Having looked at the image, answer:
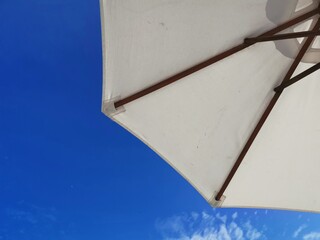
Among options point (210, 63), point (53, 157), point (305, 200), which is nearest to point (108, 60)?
point (210, 63)

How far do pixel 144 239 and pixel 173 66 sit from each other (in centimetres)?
903

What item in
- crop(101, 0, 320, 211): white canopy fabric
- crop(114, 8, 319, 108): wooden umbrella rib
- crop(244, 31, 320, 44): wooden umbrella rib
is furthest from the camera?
crop(114, 8, 319, 108): wooden umbrella rib

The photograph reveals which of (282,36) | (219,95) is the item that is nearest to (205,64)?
(219,95)

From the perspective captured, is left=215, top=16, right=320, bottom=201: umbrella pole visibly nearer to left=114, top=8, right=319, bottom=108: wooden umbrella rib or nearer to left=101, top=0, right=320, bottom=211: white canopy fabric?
left=101, top=0, right=320, bottom=211: white canopy fabric

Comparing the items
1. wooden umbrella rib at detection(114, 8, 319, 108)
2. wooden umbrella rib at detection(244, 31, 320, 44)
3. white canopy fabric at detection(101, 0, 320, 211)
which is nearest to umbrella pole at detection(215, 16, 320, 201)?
white canopy fabric at detection(101, 0, 320, 211)

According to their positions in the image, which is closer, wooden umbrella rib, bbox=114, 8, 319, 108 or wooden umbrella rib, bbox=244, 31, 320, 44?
wooden umbrella rib, bbox=244, 31, 320, 44

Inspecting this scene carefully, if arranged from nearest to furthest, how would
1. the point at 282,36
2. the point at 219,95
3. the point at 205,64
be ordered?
1. the point at 282,36
2. the point at 205,64
3. the point at 219,95

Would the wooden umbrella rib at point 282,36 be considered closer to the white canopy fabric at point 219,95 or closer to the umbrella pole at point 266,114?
the white canopy fabric at point 219,95

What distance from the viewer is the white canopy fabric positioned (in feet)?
12.6

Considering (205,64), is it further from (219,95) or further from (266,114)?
(266,114)

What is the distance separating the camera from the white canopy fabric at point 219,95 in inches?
152

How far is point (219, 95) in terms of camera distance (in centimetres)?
464

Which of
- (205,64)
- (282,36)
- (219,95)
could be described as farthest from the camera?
(219,95)

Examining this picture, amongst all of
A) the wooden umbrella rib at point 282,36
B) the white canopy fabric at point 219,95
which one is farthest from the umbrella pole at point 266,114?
the wooden umbrella rib at point 282,36
